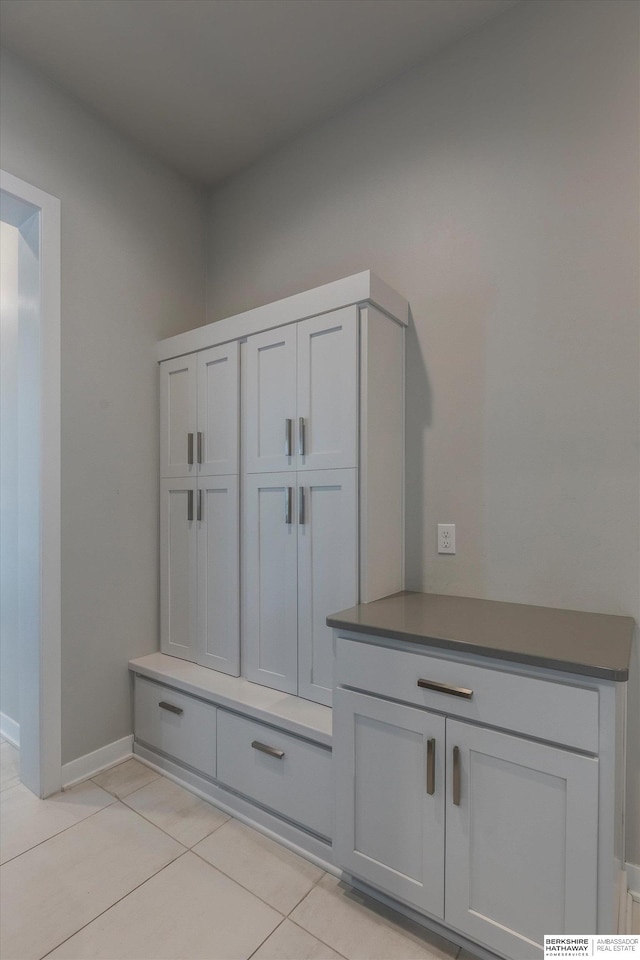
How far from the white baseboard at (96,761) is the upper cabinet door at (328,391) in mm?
1621

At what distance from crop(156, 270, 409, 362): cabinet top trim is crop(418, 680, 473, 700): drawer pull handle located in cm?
129

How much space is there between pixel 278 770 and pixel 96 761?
99 centimetres

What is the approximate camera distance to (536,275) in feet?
5.84

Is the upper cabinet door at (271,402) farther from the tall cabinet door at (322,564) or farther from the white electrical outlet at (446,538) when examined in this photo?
the white electrical outlet at (446,538)

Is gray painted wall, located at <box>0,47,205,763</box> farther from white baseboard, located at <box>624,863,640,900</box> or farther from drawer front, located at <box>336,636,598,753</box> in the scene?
white baseboard, located at <box>624,863,640,900</box>

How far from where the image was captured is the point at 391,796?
1.44 m

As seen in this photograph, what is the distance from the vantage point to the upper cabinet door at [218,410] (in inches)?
87.3

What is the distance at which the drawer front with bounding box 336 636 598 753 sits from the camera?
45.3 inches

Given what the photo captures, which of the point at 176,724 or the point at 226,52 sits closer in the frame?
the point at 226,52

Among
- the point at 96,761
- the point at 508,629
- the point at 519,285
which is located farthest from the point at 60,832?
the point at 519,285

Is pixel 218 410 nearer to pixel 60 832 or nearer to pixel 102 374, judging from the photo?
pixel 102 374

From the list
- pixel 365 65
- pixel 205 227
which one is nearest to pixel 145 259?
pixel 205 227

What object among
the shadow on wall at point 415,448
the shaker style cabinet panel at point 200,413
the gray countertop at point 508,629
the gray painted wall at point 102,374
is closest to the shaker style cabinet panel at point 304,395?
the shaker style cabinet panel at point 200,413

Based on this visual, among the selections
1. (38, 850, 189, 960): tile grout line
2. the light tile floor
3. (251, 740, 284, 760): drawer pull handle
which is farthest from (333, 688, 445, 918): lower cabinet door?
(38, 850, 189, 960): tile grout line
